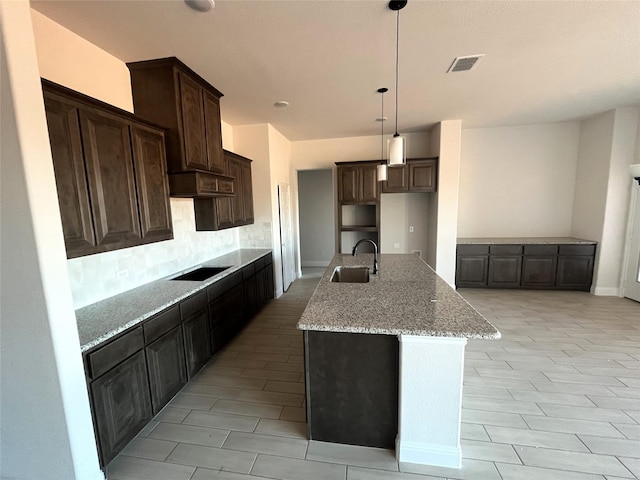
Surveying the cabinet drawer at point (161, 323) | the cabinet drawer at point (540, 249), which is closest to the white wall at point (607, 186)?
the cabinet drawer at point (540, 249)

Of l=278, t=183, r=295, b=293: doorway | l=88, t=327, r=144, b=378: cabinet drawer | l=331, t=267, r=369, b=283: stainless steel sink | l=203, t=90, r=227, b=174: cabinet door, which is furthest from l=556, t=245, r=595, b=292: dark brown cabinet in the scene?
l=88, t=327, r=144, b=378: cabinet drawer

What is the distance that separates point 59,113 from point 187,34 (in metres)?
1.09

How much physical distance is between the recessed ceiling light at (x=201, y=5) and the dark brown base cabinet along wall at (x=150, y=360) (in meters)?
2.14

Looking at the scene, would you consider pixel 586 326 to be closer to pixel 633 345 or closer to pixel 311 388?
pixel 633 345

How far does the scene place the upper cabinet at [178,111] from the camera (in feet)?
8.20

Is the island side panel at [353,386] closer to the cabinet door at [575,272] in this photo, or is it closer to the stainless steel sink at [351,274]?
the stainless steel sink at [351,274]

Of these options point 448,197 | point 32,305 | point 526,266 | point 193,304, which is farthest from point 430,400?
point 526,266

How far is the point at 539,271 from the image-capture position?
15.6ft

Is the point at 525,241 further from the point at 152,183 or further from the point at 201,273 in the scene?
the point at 152,183

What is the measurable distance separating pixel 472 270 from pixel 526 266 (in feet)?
2.86

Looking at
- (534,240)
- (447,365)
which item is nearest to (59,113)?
(447,365)

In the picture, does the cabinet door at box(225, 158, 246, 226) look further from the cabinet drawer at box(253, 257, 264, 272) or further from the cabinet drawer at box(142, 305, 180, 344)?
the cabinet drawer at box(142, 305, 180, 344)

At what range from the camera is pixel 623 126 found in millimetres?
4141

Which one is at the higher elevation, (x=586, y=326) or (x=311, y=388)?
(x=311, y=388)
